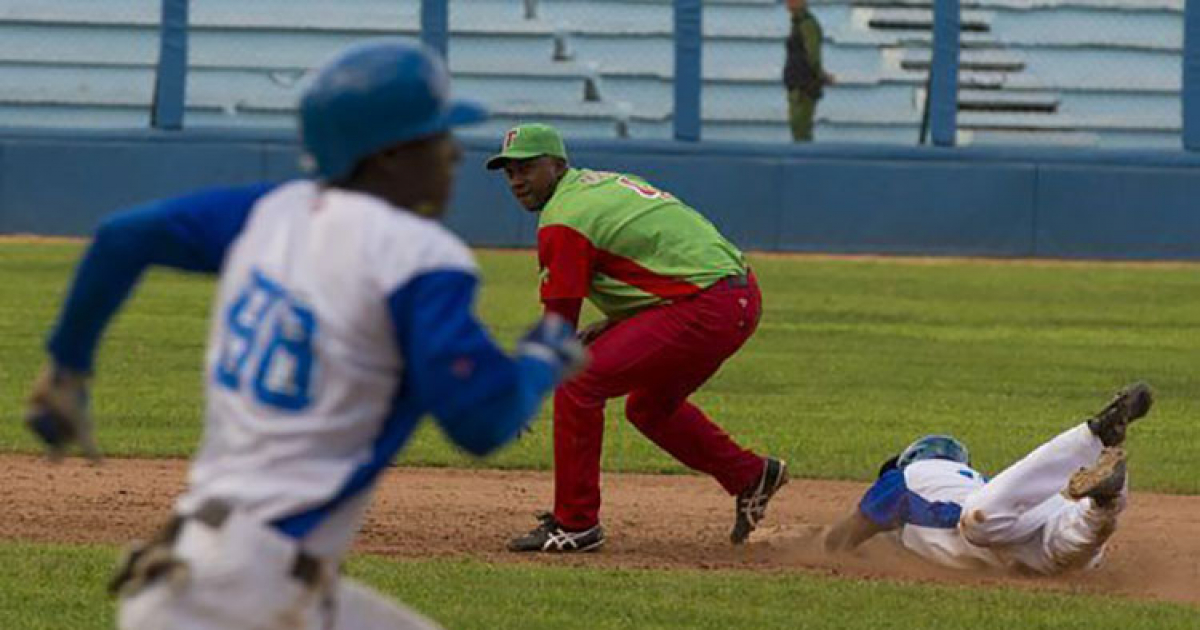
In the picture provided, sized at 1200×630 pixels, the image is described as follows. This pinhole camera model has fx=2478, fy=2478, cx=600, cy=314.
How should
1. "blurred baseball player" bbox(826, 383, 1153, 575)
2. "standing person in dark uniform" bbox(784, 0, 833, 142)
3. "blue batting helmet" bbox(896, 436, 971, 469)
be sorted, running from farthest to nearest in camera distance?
1. "standing person in dark uniform" bbox(784, 0, 833, 142)
2. "blue batting helmet" bbox(896, 436, 971, 469)
3. "blurred baseball player" bbox(826, 383, 1153, 575)

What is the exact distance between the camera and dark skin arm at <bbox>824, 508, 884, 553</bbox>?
946cm

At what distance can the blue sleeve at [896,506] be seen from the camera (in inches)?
366

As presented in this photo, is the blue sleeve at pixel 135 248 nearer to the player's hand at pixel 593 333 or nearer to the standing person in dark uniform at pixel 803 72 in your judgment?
the player's hand at pixel 593 333

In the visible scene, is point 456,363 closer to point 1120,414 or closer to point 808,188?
point 1120,414

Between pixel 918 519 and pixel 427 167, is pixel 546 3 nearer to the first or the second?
pixel 918 519

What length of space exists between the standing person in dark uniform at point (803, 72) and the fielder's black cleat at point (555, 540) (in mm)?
16394

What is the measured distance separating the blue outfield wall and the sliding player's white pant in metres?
15.8

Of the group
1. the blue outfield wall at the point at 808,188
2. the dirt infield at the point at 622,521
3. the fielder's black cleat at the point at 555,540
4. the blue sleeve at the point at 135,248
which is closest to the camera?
the blue sleeve at the point at 135,248

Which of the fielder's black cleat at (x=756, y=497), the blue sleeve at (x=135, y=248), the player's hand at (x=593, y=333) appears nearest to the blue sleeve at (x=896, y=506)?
the fielder's black cleat at (x=756, y=497)

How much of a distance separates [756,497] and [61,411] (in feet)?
17.8

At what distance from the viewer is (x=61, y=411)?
4.71m

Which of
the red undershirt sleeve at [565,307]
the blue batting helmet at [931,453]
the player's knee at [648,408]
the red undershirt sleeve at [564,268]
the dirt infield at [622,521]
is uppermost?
the red undershirt sleeve at [564,268]

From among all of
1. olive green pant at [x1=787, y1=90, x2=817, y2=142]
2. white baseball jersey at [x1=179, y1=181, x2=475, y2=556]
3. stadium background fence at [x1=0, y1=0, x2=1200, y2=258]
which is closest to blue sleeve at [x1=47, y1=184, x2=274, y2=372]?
white baseball jersey at [x1=179, y1=181, x2=475, y2=556]

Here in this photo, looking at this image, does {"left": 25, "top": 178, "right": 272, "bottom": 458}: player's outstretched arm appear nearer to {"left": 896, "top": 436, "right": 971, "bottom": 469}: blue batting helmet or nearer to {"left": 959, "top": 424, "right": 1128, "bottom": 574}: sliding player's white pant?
{"left": 959, "top": 424, "right": 1128, "bottom": 574}: sliding player's white pant
